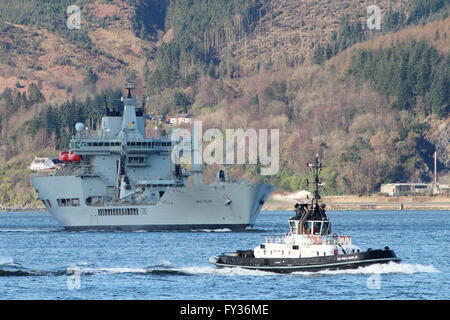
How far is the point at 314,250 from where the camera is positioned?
81.0 meters

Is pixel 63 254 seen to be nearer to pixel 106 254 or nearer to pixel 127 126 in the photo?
pixel 106 254

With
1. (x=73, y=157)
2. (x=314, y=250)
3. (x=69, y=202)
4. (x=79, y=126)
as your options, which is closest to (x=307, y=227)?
(x=314, y=250)

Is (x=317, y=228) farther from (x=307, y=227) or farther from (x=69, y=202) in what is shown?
(x=69, y=202)

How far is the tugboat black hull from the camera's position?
8062 cm

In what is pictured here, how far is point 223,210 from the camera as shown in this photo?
143m

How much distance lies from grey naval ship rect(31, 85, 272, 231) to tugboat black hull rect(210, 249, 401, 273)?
58.6 meters

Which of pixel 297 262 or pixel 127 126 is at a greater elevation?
pixel 127 126

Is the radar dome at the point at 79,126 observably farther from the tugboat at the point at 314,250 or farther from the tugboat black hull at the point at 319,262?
the tugboat at the point at 314,250

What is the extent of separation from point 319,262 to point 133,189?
72185 millimetres

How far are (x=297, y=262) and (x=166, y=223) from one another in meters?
65.1

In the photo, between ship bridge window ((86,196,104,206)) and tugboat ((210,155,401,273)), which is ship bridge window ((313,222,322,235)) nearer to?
tugboat ((210,155,401,273))
